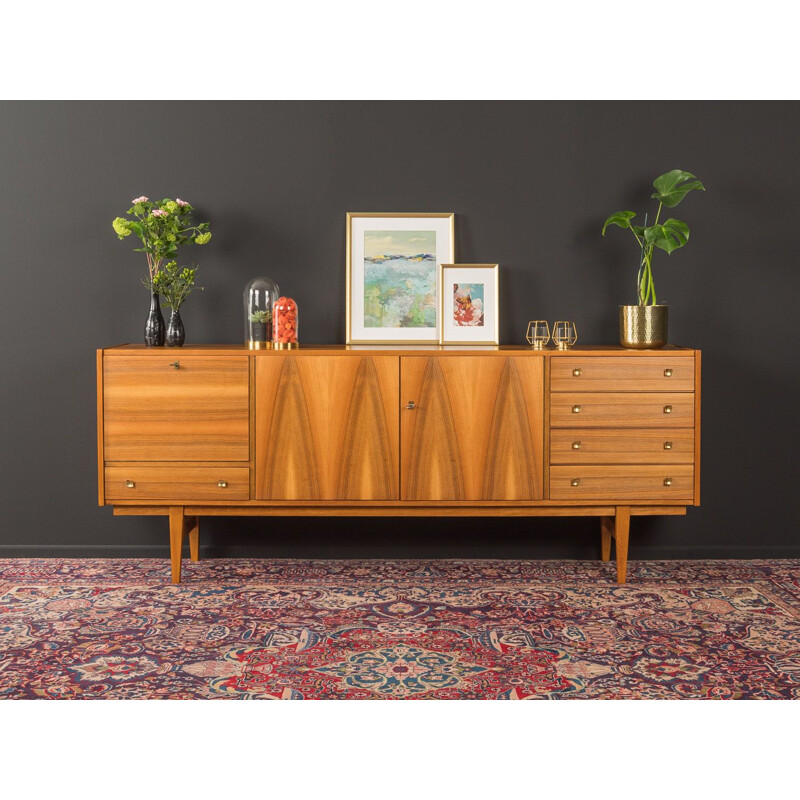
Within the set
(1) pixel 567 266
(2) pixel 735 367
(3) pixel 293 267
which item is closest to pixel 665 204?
(1) pixel 567 266

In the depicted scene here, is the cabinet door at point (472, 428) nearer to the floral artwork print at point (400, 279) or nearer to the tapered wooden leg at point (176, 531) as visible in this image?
the floral artwork print at point (400, 279)

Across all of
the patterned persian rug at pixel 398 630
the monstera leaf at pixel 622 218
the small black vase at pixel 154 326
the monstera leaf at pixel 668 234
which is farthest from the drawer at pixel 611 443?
the small black vase at pixel 154 326

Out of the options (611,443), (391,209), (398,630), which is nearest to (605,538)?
(611,443)

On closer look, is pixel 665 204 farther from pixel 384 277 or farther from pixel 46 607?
pixel 46 607

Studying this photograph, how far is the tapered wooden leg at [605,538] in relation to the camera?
14.0 feet

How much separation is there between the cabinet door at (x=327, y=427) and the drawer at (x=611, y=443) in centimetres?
71

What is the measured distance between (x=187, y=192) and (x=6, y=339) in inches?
44.4

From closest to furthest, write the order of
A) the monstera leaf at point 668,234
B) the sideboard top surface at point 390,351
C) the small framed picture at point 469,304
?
the sideboard top surface at point 390,351, the monstera leaf at point 668,234, the small framed picture at point 469,304

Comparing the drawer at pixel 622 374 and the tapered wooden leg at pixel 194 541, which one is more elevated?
the drawer at pixel 622 374

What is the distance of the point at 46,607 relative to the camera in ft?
12.1

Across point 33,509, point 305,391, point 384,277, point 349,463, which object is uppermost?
point 384,277

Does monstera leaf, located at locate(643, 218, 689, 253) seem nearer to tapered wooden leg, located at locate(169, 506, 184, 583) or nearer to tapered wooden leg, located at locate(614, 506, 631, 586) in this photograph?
tapered wooden leg, located at locate(614, 506, 631, 586)

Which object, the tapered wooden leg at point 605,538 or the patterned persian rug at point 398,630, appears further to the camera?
the tapered wooden leg at point 605,538

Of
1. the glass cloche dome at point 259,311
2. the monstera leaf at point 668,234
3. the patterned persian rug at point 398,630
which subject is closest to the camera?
the patterned persian rug at point 398,630
